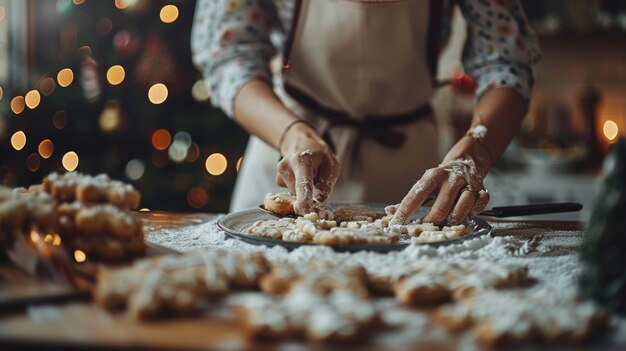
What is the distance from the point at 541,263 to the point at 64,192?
2.17 feet

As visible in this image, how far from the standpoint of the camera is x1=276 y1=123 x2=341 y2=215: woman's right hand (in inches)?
50.2

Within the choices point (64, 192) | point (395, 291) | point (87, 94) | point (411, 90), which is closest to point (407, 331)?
point (395, 291)

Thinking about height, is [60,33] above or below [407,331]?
above

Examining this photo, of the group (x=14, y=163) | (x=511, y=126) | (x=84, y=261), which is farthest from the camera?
(x=14, y=163)

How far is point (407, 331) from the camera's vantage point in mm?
705

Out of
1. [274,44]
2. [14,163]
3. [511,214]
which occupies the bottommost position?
[14,163]

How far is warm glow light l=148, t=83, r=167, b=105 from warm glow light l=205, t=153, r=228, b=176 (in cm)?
32

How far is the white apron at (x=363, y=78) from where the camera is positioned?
5.49 ft

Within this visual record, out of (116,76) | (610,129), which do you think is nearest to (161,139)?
(116,76)

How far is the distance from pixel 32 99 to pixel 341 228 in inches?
96.0

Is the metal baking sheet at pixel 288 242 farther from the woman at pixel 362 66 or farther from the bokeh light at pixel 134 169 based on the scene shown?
the bokeh light at pixel 134 169

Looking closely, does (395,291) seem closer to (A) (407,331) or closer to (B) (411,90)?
(A) (407,331)

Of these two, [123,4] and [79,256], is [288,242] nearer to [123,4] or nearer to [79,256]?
[79,256]

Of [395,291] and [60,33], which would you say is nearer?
[395,291]
